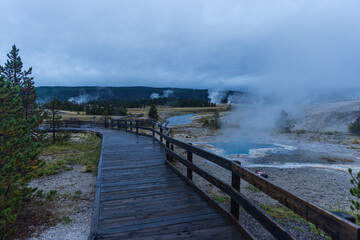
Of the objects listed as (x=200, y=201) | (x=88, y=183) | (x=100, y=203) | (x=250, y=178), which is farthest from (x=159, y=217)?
(x=88, y=183)

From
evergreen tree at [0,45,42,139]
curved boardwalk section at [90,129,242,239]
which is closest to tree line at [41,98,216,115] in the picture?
evergreen tree at [0,45,42,139]

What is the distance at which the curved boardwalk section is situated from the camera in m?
3.30

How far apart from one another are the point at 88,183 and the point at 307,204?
23.2ft

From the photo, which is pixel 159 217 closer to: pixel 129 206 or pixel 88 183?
pixel 129 206

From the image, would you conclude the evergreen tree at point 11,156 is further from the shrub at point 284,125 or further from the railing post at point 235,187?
the shrub at point 284,125

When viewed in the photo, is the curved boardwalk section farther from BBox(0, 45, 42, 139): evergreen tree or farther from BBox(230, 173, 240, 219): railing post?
BBox(0, 45, 42, 139): evergreen tree

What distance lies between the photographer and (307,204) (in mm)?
1958

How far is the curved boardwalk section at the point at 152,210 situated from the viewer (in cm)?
330

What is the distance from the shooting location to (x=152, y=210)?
4.05 meters

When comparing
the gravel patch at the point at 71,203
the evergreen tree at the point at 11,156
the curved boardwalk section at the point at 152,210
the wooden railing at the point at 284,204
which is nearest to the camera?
the wooden railing at the point at 284,204

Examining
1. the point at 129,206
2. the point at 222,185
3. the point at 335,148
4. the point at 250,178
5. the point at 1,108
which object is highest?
the point at 1,108

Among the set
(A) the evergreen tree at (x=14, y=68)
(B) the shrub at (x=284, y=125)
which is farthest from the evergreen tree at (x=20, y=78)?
(B) the shrub at (x=284, y=125)

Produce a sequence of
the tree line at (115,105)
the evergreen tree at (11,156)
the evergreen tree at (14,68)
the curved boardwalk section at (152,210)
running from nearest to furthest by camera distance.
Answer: the curved boardwalk section at (152,210), the evergreen tree at (11,156), the evergreen tree at (14,68), the tree line at (115,105)

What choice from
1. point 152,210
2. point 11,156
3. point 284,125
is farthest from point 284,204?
point 284,125
